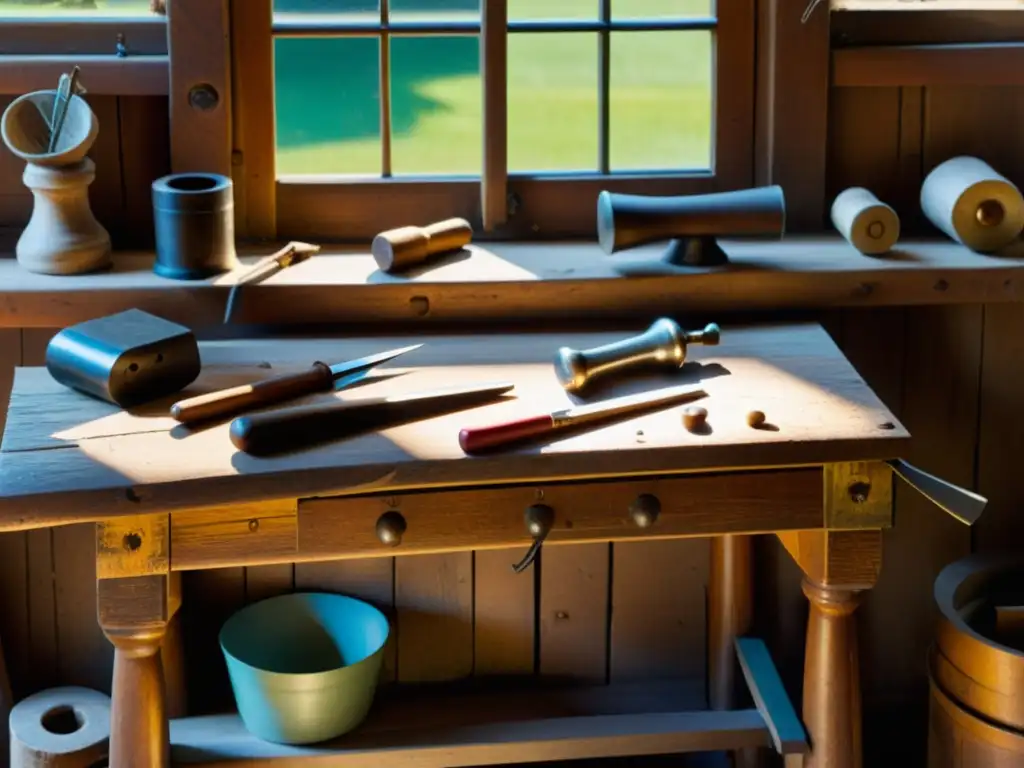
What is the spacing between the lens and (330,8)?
2441 mm

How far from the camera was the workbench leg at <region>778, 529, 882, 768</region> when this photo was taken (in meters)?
2.01

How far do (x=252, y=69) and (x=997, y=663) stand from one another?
147 centimetres

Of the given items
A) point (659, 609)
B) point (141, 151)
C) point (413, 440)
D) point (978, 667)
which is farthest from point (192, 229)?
point (978, 667)

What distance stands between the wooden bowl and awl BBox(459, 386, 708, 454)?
0.80 m

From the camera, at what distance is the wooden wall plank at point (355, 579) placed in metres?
2.56

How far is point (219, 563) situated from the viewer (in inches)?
73.2

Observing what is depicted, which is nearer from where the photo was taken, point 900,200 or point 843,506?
point 843,506

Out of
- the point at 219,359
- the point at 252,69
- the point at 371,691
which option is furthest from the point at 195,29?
the point at 371,691

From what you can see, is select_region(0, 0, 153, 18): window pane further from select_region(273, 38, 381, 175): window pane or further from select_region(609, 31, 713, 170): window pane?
select_region(609, 31, 713, 170): window pane

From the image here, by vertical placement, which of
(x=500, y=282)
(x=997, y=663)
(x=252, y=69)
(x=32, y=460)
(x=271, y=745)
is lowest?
(x=271, y=745)

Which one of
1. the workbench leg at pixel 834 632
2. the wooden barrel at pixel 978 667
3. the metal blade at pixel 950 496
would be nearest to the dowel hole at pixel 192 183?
the workbench leg at pixel 834 632

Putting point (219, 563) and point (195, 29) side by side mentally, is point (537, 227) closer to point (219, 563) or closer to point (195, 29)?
point (195, 29)

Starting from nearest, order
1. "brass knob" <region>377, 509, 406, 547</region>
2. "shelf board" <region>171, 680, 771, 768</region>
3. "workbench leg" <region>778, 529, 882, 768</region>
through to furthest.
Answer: "brass knob" <region>377, 509, 406, 547</region>
"workbench leg" <region>778, 529, 882, 768</region>
"shelf board" <region>171, 680, 771, 768</region>

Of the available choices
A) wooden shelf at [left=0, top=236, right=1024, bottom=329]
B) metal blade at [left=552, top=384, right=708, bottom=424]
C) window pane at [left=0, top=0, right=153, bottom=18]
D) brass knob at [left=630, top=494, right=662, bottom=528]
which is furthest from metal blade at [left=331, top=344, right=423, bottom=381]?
window pane at [left=0, top=0, right=153, bottom=18]
